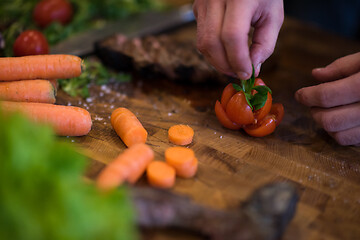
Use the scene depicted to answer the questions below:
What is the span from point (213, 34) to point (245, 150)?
2.63 feet

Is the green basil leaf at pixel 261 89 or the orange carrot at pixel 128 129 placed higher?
the green basil leaf at pixel 261 89

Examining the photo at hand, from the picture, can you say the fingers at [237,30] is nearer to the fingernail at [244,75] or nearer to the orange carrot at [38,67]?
the fingernail at [244,75]

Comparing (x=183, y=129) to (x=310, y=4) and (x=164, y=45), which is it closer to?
(x=164, y=45)

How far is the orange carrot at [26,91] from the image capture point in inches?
96.6

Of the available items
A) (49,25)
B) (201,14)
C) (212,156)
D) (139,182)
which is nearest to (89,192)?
(139,182)

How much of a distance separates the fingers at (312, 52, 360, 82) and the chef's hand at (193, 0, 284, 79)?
54 cm

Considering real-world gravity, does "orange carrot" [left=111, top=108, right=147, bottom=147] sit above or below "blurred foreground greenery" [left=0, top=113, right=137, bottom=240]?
below

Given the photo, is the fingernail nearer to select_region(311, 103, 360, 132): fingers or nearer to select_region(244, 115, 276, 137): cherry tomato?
select_region(244, 115, 276, 137): cherry tomato

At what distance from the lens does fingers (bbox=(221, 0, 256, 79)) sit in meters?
2.03

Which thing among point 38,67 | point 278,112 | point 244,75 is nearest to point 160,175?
point 244,75

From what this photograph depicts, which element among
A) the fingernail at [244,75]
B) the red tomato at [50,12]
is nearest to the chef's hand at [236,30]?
the fingernail at [244,75]

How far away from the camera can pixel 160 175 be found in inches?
76.7

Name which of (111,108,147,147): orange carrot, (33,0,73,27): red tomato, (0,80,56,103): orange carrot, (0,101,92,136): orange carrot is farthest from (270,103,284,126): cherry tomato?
(33,0,73,27): red tomato

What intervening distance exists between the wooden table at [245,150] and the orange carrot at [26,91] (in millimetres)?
359
